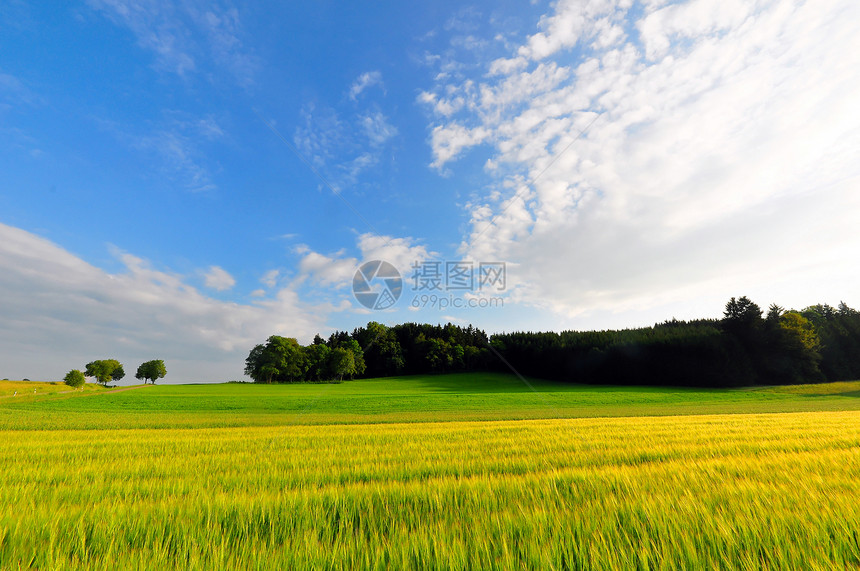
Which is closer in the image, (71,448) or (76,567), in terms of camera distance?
(76,567)

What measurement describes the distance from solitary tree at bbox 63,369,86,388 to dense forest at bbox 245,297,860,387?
34083 mm

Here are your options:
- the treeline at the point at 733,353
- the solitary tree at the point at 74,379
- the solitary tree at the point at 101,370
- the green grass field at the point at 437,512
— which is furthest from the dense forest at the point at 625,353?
the green grass field at the point at 437,512

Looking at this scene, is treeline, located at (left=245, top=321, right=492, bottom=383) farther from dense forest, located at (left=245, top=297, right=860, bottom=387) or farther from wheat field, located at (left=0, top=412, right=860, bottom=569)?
wheat field, located at (left=0, top=412, right=860, bottom=569)

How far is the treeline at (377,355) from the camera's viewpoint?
8275 centimetres

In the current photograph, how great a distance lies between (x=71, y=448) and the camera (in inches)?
322

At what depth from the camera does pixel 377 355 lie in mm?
94125

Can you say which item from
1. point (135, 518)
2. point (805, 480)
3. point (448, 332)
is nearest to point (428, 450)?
point (135, 518)

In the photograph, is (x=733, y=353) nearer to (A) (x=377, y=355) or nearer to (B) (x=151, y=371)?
(A) (x=377, y=355)

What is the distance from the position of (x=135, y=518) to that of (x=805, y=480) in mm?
7076

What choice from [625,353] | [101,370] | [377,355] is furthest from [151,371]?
[625,353]

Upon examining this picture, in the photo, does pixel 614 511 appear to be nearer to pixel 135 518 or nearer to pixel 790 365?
pixel 135 518

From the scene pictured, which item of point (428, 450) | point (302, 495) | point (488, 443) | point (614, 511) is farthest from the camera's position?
point (488, 443)

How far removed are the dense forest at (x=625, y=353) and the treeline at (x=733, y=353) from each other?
0.14 m

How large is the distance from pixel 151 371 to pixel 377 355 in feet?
289
